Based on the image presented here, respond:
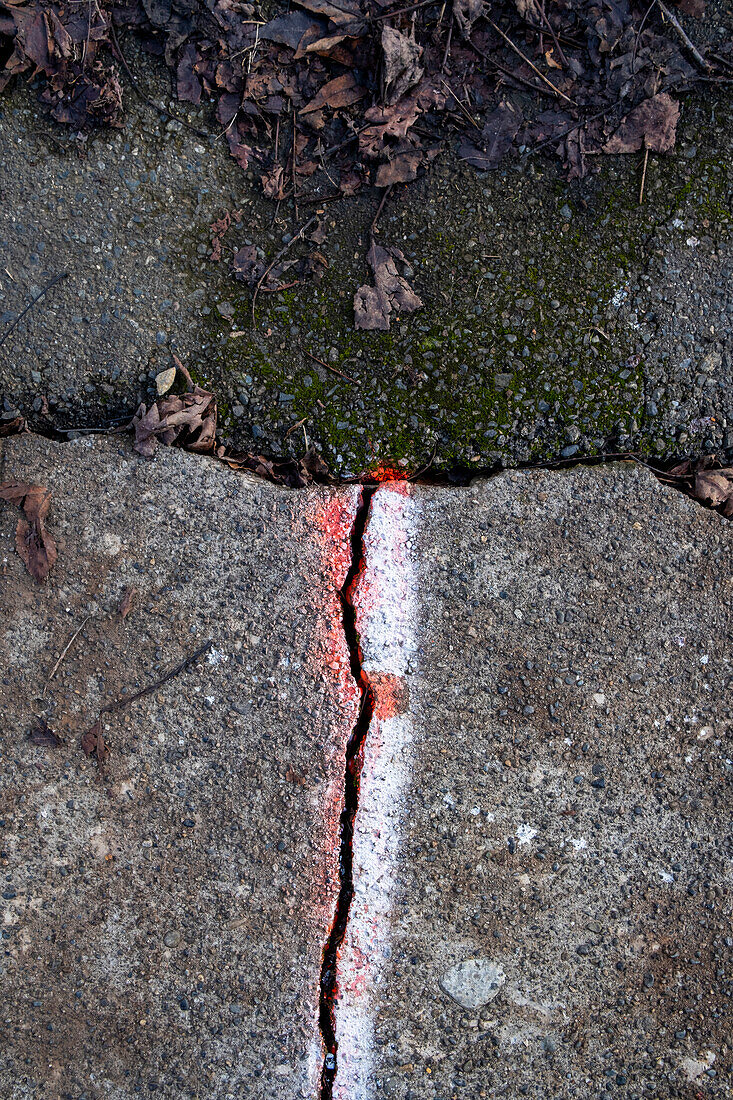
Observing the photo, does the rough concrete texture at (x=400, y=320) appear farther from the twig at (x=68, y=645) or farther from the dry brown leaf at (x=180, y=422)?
the twig at (x=68, y=645)

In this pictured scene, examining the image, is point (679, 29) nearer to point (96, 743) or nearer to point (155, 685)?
point (155, 685)

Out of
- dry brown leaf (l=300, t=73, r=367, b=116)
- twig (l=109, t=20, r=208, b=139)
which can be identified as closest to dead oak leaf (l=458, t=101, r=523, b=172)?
dry brown leaf (l=300, t=73, r=367, b=116)

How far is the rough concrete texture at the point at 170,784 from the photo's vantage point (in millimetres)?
1915

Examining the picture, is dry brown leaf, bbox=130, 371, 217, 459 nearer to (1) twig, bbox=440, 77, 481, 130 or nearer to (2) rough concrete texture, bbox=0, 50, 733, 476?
(2) rough concrete texture, bbox=0, 50, 733, 476

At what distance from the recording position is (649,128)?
2.05 metres

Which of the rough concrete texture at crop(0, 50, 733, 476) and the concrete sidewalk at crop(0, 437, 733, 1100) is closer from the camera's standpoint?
the concrete sidewalk at crop(0, 437, 733, 1100)

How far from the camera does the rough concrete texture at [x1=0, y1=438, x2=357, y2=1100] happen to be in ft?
6.28

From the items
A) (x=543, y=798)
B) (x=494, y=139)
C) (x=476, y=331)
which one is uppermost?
(x=494, y=139)

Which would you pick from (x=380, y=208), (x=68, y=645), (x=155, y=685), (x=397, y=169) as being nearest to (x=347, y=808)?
(x=155, y=685)

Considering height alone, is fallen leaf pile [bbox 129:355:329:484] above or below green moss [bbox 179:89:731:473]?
below

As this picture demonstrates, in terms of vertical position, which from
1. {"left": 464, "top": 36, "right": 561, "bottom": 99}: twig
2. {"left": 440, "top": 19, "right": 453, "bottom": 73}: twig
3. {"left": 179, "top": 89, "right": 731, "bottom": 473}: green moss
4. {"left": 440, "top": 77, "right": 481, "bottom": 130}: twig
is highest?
{"left": 440, "top": 19, "right": 453, "bottom": 73}: twig

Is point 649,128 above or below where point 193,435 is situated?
above

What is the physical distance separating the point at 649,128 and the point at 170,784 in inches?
104

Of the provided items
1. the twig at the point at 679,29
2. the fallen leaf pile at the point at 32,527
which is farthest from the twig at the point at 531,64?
the fallen leaf pile at the point at 32,527
